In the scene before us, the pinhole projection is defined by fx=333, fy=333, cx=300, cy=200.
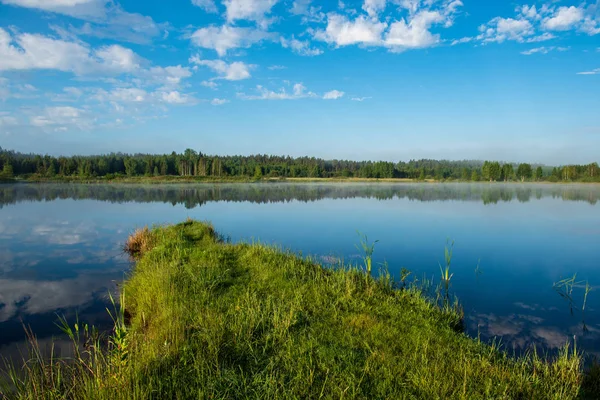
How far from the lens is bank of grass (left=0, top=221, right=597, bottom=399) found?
153 inches

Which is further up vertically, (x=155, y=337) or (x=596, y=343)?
(x=155, y=337)

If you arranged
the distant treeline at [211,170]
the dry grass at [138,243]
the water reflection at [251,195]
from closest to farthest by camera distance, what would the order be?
1. the dry grass at [138,243]
2. the water reflection at [251,195]
3. the distant treeline at [211,170]

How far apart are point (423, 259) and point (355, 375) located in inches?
358

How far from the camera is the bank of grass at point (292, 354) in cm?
388

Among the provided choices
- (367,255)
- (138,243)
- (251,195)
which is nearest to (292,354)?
(367,255)

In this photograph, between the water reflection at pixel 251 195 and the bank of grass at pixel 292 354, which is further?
the water reflection at pixel 251 195

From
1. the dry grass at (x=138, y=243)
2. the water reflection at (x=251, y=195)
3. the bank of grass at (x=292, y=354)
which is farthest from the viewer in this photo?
the water reflection at (x=251, y=195)

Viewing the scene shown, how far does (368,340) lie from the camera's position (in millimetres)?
5152

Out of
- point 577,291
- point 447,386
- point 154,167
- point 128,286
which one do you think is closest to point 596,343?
point 577,291

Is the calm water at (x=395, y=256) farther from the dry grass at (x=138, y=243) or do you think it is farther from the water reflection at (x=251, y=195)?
the water reflection at (x=251, y=195)

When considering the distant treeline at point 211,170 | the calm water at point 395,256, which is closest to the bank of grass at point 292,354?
the calm water at point 395,256

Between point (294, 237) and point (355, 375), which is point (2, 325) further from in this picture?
point (294, 237)

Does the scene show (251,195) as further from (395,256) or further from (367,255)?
(367,255)

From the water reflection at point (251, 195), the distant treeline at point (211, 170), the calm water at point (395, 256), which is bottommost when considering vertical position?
the calm water at point (395, 256)
